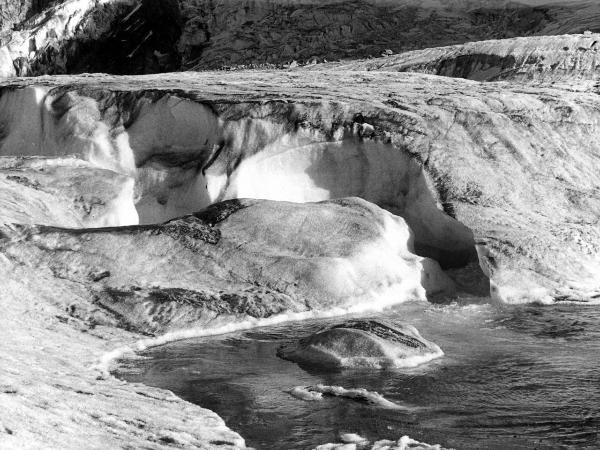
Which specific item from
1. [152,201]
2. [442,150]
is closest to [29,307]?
[152,201]

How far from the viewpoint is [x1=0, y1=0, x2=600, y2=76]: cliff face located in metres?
23.2

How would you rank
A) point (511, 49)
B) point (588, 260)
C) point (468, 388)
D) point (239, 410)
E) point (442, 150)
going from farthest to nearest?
point (511, 49)
point (442, 150)
point (588, 260)
point (468, 388)
point (239, 410)

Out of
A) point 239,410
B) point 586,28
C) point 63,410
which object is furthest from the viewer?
point 586,28

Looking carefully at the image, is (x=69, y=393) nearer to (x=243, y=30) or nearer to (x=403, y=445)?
(x=403, y=445)

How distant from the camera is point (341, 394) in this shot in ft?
27.8

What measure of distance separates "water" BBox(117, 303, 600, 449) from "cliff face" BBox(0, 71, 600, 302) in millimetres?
1581

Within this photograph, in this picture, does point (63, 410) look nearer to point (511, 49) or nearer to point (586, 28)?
point (511, 49)

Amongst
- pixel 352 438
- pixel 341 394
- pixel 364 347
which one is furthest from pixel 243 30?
pixel 352 438

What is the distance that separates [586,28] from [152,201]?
1185 centimetres

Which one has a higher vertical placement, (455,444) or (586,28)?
(586,28)

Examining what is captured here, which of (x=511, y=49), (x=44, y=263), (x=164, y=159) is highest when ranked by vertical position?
(x=511, y=49)

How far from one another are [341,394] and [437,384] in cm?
92

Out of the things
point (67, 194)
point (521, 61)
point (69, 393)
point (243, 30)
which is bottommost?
point (69, 393)

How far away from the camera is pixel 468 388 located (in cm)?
869
